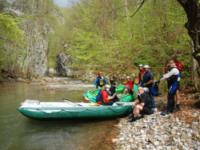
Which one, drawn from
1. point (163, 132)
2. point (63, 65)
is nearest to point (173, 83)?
point (163, 132)

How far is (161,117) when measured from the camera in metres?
9.16

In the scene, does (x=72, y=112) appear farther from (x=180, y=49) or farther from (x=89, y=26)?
(x=89, y=26)

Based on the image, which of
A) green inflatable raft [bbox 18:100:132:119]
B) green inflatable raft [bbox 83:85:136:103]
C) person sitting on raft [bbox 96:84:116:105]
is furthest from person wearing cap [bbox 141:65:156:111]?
green inflatable raft [bbox 83:85:136:103]

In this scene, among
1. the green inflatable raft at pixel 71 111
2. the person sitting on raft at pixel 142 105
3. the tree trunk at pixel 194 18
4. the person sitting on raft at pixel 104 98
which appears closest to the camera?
the tree trunk at pixel 194 18

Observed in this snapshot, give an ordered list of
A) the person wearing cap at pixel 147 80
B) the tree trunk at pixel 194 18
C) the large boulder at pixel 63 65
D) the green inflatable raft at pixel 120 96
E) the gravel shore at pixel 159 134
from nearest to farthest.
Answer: the gravel shore at pixel 159 134
the tree trunk at pixel 194 18
the person wearing cap at pixel 147 80
the green inflatable raft at pixel 120 96
the large boulder at pixel 63 65

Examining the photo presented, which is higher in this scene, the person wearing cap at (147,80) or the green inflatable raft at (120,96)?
the person wearing cap at (147,80)

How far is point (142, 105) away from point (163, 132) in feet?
6.37

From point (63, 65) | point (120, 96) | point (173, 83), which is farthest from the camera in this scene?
point (63, 65)

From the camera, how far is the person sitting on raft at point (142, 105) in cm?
974

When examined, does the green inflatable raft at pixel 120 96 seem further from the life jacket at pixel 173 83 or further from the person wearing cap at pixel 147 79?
the life jacket at pixel 173 83

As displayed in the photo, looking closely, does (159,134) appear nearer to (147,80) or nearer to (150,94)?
(150,94)

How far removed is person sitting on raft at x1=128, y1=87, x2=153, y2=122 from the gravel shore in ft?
1.04

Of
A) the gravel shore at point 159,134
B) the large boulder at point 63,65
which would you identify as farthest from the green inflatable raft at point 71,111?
the large boulder at point 63,65

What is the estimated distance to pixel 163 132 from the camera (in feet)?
26.0
